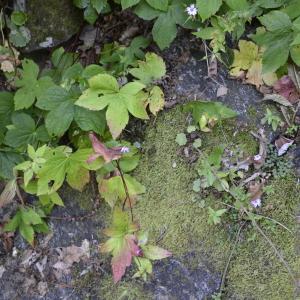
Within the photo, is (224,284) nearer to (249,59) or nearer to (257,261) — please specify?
(257,261)

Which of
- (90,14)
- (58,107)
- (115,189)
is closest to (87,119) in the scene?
(58,107)

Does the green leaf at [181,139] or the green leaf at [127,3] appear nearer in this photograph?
the green leaf at [127,3]

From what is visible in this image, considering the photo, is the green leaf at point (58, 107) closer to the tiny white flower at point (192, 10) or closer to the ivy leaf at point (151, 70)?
the ivy leaf at point (151, 70)

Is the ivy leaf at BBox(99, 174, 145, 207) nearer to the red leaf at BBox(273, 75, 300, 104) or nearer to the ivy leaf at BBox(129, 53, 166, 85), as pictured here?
the ivy leaf at BBox(129, 53, 166, 85)

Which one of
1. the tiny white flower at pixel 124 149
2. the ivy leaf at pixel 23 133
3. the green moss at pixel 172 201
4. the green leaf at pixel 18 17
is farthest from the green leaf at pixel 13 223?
the green leaf at pixel 18 17

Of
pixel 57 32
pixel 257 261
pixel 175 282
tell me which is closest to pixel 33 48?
pixel 57 32

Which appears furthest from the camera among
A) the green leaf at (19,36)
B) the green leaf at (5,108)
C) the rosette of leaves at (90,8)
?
the green leaf at (19,36)

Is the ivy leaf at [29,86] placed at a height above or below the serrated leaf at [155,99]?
above
